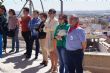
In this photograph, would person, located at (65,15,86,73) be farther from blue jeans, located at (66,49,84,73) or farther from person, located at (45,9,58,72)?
person, located at (45,9,58,72)

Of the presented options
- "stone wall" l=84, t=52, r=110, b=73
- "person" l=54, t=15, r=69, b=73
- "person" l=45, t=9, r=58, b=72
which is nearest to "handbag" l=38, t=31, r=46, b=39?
"person" l=45, t=9, r=58, b=72

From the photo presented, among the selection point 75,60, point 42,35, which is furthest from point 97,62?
point 75,60

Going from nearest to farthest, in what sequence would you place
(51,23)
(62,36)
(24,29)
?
(62,36), (51,23), (24,29)

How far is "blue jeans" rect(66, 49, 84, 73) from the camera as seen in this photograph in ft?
24.2

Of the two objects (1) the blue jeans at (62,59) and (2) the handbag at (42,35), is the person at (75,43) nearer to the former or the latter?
(1) the blue jeans at (62,59)

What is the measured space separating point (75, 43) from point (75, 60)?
34 cm

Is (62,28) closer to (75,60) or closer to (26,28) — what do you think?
(75,60)

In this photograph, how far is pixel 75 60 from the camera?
7.41m

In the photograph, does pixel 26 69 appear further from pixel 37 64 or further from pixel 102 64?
pixel 102 64

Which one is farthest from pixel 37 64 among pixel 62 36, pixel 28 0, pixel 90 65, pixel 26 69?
pixel 28 0

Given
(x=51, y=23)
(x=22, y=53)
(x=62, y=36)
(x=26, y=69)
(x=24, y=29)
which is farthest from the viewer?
(x=22, y=53)

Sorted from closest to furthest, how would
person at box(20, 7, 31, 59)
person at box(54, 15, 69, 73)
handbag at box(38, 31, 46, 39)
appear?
1. person at box(54, 15, 69, 73)
2. handbag at box(38, 31, 46, 39)
3. person at box(20, 7, 31, 59)

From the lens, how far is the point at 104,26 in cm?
5759

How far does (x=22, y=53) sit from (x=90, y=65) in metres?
2.56
